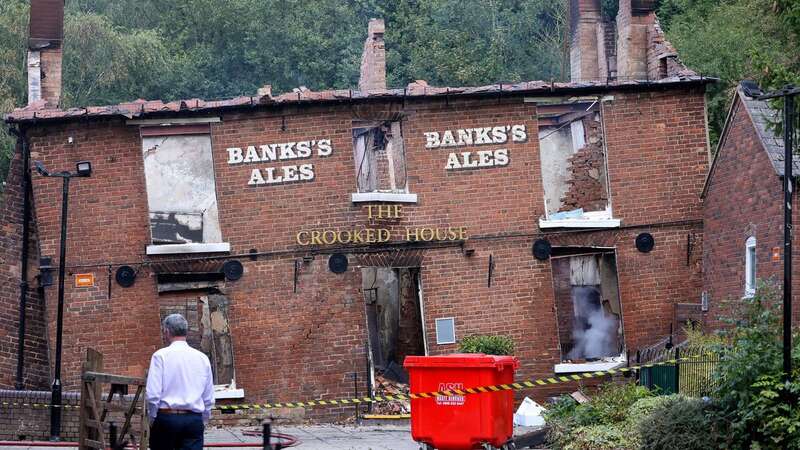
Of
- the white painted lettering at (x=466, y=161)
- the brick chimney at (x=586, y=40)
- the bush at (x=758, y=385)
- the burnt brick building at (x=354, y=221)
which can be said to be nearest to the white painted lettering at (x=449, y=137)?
the burnt brick building at (x=354, y=221)

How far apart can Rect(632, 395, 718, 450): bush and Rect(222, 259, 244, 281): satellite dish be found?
879cm

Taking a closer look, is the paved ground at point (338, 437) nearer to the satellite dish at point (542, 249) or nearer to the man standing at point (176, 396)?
the satellite dish at point (542, 249)

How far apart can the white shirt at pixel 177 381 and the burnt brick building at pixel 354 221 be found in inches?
457

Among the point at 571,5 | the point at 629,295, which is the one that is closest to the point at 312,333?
the point at 629,295

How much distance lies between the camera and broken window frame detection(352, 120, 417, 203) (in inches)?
898

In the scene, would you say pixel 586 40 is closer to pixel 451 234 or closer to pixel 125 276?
pixel 451 234

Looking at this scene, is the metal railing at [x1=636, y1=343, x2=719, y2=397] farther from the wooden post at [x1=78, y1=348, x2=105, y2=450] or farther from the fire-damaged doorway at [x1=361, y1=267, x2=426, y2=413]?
the wooden post at [x1=78, y1=348, x2=105, y2=450]

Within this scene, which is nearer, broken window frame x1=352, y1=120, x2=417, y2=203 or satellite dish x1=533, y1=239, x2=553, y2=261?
broken window frame x1=352, y1=120, x2=417, y2=203

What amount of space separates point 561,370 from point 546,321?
902 mm

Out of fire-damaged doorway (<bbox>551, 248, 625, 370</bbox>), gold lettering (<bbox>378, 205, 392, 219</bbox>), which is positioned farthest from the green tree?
gold lettering (<bbox>378, 205, 392, 219</bbox>)

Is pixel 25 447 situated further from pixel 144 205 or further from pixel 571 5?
pixel 571 5

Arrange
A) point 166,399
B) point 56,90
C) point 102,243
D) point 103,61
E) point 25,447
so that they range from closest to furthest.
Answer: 1. point 166,399
2. point 25,447
3. point 102,243
4. point 56,90
5. point 103,61

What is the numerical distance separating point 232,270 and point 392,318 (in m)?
6.38

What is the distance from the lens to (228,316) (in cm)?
2261
